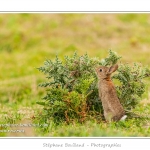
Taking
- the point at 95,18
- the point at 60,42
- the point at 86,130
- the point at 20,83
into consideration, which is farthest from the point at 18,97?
the point at 95,18

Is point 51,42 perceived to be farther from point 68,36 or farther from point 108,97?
point 108,97

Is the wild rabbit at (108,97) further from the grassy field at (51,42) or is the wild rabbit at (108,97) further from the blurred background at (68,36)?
the blurred background at (68,36)

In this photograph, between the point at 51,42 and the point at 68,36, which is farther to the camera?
the point at 68,36

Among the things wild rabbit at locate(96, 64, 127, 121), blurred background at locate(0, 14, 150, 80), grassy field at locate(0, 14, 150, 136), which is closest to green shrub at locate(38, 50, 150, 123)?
wild rabbit at locate(96, 64, 127, 121)

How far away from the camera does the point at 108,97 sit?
25.5 ft

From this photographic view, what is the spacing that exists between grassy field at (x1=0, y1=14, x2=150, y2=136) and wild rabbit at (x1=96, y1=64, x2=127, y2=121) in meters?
2.24

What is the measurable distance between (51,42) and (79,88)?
38.1 ft

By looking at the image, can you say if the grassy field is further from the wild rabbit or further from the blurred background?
the wild rabbit

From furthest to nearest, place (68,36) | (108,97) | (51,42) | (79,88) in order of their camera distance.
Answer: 1. (68,36)
2. (51,42)
3. (79,88)
4. (108,97)

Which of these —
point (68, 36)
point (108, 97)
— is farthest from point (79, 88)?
point (68, 36)

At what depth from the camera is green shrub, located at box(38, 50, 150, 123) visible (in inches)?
309

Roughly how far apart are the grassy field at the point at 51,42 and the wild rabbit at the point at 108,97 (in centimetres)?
224

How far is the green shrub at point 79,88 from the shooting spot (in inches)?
309

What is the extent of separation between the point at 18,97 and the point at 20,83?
5.45ft
